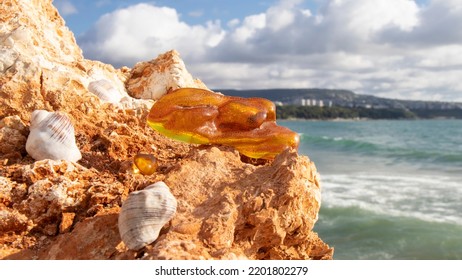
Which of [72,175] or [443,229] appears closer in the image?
[72,175]

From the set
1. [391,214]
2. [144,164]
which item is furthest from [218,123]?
[391,214]

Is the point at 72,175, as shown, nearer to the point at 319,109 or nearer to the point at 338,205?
the point at 338,205

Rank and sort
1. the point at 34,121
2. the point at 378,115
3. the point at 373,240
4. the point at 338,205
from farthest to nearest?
the point at 378,115
the point at 338,205
the point at 373,240
the point at 34,121

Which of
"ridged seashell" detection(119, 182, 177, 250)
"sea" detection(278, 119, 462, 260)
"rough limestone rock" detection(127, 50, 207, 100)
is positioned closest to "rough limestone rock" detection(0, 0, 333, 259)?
"ridged seashell" detection(119, 182, 177, 250)

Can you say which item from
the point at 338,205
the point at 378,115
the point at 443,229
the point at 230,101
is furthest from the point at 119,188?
the point at 378,115

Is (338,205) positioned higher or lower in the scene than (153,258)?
lower

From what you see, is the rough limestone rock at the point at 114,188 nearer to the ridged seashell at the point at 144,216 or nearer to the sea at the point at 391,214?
the ridged seashell at the point at 144,216
